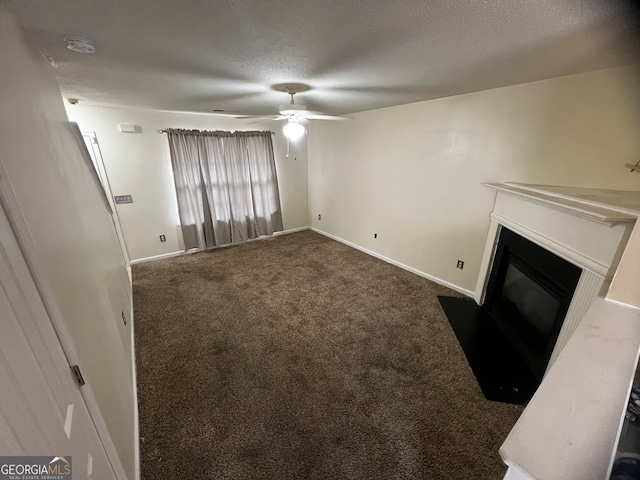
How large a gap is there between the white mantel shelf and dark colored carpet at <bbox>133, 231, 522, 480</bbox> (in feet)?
4.54

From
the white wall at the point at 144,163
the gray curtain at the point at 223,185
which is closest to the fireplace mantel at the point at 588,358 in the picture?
the gray curtain at the point at 223,185

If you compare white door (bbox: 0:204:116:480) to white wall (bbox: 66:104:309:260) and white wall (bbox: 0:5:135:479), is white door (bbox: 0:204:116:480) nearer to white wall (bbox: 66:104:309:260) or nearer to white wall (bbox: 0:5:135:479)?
white wall (bbox: 0:5:135:479)

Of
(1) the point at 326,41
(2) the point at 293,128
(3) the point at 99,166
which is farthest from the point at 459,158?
(3) the point at 99,166

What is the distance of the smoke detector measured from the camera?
126 cm

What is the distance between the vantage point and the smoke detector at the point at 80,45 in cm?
126

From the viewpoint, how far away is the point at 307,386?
191 cm

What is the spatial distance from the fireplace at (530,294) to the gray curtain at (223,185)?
3.76 m

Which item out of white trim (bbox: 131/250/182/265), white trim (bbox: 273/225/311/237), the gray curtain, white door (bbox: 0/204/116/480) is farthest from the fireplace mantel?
white trim (bbox: 131/250/182/265)

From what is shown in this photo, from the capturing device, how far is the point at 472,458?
1.45 metres

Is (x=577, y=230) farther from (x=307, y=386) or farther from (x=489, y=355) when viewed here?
(x=307, y=386)

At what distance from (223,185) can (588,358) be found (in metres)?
4.53

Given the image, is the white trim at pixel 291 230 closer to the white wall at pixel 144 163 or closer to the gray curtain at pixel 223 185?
the gray curtain at pixel 223 185

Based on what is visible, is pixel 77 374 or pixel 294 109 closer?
pixel 77 374

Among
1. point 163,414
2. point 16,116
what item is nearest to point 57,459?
point 16,116
